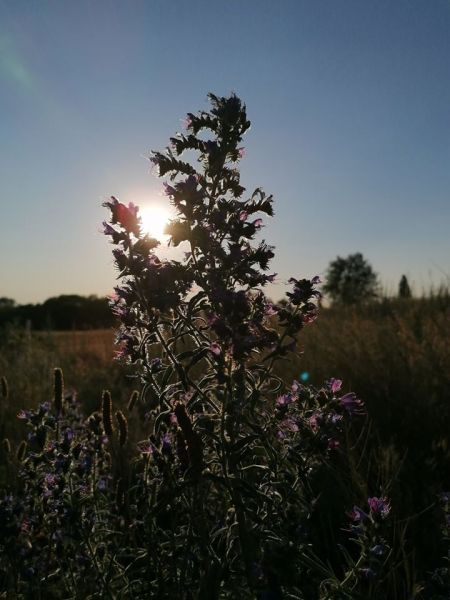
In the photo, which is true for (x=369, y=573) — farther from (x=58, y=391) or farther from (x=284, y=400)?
(x=58, y=391)

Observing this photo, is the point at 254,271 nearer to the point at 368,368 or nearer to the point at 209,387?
the point at 209,387

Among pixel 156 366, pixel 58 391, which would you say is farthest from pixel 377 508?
pixel 58 391

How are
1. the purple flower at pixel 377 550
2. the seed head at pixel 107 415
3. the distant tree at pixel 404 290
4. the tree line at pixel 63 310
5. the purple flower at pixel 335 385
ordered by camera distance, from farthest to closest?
the tree line at pixel 63 310, the distant tree at pixel 404 290, the seed head at pixel 107 415, the purple flower at pixel 335 385, the purple flower at pixel 377 550

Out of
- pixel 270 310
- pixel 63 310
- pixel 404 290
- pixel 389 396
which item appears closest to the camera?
pixel 270 310

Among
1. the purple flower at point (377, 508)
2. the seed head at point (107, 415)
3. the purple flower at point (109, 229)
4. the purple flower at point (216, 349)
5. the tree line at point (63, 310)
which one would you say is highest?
the tree line at point (63, 310)

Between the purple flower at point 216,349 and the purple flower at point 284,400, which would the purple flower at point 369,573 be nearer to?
the purple flower at point 284,400

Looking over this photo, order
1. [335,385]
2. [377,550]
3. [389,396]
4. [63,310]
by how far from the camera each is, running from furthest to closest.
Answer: [63,310]
[389,396]
[335,385]
[377,550]

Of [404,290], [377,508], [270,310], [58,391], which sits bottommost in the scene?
[377,508]

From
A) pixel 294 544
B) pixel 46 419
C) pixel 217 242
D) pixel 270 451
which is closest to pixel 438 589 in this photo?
pixel 294 544

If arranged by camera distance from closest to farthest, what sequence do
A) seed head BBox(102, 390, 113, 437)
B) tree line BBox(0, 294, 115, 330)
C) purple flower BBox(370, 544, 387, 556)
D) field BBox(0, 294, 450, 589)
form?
purple flower BBox(370, 544, 387, 556) → seed head BBox(102, 390, 113, 437) → field BBox(0, 294, 450, 589) → tree line BBox(0, 294, 115, 330)

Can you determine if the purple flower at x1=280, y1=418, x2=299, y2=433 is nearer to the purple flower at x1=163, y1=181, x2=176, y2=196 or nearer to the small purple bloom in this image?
the small purple bloom

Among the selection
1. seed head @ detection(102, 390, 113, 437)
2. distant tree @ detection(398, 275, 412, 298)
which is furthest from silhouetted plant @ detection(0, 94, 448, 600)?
distant tree @ detection(398, 275, 412, 298)

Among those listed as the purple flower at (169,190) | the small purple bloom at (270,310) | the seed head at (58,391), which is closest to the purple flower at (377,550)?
the small purple bloom at (270,310)

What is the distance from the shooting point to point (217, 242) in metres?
2.00
